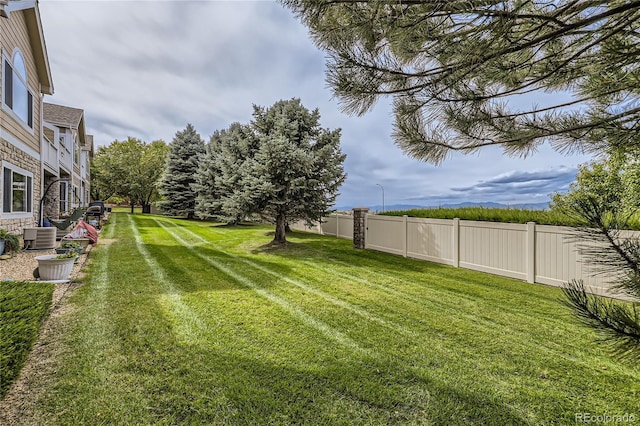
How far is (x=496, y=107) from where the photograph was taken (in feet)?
12.5

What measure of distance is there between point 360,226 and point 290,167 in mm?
3537

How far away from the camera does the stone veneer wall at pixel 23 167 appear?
7.35 m

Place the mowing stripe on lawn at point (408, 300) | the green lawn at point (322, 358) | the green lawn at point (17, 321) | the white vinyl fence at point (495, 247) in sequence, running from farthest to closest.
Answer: the white vinyl fence at point (495, 247) → the mowing stripe on lawn at point (408, 300) → the green lawn at point (322, 358) → the green lawn at point (17, 321)

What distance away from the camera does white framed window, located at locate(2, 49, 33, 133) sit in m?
7.47

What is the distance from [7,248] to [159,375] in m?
7.48

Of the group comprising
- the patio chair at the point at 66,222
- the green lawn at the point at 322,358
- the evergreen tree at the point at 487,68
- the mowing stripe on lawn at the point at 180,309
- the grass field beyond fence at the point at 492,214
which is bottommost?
the green lawn at the point at 322,358

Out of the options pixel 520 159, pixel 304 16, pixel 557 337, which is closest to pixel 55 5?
pixel 304 16

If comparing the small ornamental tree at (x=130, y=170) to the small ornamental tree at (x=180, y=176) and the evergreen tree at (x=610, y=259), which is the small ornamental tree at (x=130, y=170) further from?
the evergreen tree at (x=610, y=259)

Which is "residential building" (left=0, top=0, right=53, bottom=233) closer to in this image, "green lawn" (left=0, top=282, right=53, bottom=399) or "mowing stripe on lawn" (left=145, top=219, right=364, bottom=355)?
"green lawn" (left=0, top=282, right=53, bottom=399)

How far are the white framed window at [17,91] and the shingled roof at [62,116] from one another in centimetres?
752

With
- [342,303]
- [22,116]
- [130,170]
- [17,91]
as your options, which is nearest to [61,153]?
[22,116]

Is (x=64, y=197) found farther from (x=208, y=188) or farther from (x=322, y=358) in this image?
(x=322, y=358)

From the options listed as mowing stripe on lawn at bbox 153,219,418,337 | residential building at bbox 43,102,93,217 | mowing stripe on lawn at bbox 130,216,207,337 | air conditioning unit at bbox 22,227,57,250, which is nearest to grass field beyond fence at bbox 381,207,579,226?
mowing stripe on lawn at bbox 153,219,418,337

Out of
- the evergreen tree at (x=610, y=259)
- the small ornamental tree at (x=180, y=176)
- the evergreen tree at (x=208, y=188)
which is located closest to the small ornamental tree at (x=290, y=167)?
the evergreen tree at (x=610, y=259)
